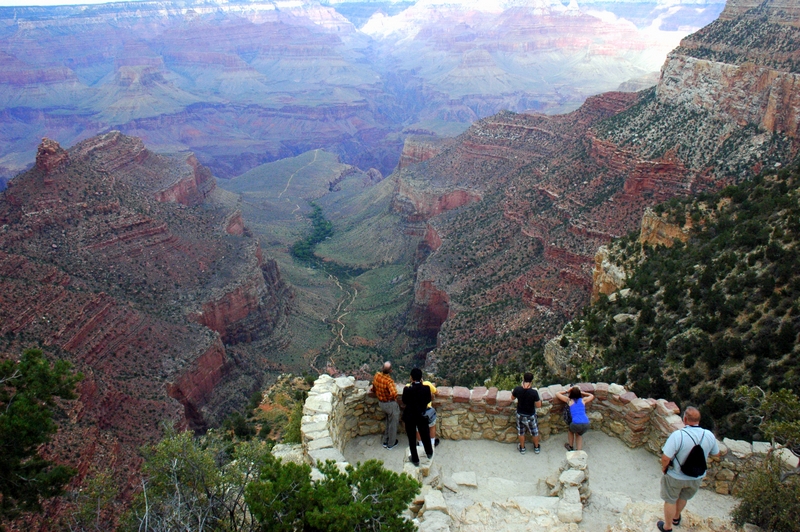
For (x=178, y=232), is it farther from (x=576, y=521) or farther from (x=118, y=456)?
(x=576, y=521)

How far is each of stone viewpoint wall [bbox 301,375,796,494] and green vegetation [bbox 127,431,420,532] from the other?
2308 millimetres

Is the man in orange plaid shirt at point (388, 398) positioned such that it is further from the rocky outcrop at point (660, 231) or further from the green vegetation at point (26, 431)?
the rocky outcrop at point (660, 231)

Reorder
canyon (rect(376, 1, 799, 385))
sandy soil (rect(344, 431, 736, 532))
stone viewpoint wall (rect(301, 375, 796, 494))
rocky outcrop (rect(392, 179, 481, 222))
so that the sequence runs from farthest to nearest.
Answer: rocky outcrop (rect(392, 179, 481, 222)) < canyon (rect(376, 1, 799, 385)) < stone viewpoint wall (rect(301, 375, 796, 494)) < sandy soil (rect(344, 431, 736, 532))

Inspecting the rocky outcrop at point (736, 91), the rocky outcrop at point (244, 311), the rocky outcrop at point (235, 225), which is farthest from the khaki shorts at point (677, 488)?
the rocky outcrop at point (235, 225)

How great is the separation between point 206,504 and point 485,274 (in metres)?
37.0

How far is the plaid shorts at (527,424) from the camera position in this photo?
15.1 m

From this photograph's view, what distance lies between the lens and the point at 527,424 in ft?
50.0

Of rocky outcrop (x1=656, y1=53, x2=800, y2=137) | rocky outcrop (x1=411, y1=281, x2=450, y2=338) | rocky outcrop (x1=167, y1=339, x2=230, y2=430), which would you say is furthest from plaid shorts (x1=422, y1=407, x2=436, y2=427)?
rocky outcrop (x1=411, y1=281, x2=450, y2=338)

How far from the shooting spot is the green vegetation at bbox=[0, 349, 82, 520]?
46.8ft

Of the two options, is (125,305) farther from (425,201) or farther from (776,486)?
(425,201)

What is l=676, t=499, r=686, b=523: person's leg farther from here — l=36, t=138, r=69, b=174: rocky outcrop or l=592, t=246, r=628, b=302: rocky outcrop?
l=36, t=138, r=69, b=174: rocky outcrop

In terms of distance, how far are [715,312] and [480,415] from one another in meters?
9.71

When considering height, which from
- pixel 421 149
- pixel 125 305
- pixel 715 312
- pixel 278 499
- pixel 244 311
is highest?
pixel 278 499

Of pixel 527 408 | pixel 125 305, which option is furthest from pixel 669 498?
pixel 125 305
